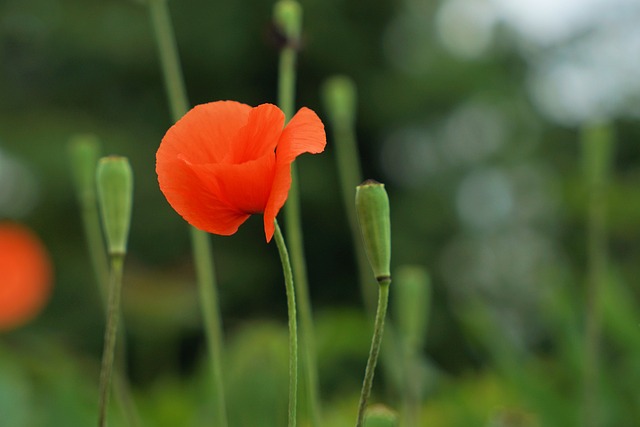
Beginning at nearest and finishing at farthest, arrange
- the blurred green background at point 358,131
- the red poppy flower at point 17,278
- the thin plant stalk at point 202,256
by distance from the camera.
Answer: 1. the thin plant stalk at point 202,256
2. the red poppy flower at point 17,278
3. the blurred green background at point 358,131

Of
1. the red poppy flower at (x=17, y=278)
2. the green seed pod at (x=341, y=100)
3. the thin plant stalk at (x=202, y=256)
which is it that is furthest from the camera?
the red poppy flower at (x=17, y=278)

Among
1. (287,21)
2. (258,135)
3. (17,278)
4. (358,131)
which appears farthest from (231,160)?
(358,131)

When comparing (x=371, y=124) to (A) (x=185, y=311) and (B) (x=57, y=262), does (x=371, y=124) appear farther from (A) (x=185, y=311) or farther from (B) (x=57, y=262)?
(A) (x=185, y=311)

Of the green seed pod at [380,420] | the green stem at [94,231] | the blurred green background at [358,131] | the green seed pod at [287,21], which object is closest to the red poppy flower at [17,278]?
the green stem at [94,231]

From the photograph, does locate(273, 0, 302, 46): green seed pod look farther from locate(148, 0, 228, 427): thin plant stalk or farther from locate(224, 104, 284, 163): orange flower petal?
locate(224, 104, 284, 163): orange flower petal

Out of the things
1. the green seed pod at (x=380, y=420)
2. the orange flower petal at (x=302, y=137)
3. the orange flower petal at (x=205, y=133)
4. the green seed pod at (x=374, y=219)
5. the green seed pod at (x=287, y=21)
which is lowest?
the green seed pod at (x=380, y=420)

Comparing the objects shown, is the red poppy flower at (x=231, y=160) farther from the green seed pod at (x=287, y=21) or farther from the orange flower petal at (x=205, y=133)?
the green seed pod at (x=287, y=21)

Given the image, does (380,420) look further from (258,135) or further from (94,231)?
(94,231)

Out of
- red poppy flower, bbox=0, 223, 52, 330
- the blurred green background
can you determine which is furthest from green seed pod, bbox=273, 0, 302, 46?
the blurred green background
